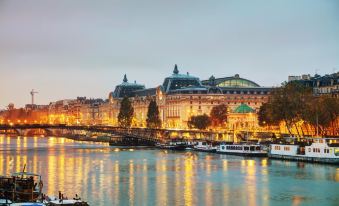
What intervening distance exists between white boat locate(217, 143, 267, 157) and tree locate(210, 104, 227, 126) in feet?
110

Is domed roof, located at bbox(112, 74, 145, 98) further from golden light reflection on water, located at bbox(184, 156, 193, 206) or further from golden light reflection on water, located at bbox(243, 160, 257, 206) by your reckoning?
golden light reflection on water, located at bbox(243, 160, 257, 206)

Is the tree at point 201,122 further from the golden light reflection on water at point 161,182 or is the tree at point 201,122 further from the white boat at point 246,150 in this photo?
the golden light reflection on water at point 161,182

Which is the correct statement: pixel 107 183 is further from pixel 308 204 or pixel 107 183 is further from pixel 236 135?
pixel 236 135

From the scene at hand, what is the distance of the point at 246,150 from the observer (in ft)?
272

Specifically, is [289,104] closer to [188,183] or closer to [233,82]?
[188,183]

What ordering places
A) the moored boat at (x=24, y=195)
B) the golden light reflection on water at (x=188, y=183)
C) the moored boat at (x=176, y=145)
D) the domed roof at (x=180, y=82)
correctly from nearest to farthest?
the moored boat at (x=24, y=195) < the golden light reflection on water at (x=188, y=183) < the moored boat at (x=176, y=145) < the domed roof at (x=180, y=82)

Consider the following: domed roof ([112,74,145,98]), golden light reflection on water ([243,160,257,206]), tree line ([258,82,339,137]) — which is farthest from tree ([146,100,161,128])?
golden light reflection on water ([243,160,257,206])

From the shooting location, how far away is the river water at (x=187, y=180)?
139 feet

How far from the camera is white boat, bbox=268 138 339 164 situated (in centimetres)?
6475

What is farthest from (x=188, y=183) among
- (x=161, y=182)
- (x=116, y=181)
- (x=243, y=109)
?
(x=243, y=109)

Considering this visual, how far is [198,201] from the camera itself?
135 feet

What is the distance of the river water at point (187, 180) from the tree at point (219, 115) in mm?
47749

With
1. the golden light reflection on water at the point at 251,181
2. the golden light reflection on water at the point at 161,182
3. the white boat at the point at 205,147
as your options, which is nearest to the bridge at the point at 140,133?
the white boat at the point at 205,147

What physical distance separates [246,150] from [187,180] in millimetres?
31388
